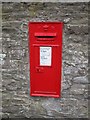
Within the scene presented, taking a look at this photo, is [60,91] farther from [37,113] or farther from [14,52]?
[14,52]

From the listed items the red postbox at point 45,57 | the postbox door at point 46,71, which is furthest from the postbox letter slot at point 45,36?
the postbox door at point 46,71

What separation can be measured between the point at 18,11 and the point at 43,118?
1.67 meters

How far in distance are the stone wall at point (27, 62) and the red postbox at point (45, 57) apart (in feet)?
0.27

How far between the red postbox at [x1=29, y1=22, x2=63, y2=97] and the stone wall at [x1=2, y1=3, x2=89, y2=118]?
0.08 m

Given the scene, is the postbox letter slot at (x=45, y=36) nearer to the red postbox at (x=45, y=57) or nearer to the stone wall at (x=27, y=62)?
the red postbox at (x=45, y=57)

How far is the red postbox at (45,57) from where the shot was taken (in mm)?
3846

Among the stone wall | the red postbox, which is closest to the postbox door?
the red postbox

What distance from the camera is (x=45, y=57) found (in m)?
3.92

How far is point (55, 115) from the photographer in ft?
13.7

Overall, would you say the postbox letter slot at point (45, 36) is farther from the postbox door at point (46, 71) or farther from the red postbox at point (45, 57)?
the postbox door at point (46, 71)

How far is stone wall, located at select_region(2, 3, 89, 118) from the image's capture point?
3.82 m

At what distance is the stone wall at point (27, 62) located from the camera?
12.5 feet

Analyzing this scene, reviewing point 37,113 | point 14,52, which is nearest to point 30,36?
point 14,52

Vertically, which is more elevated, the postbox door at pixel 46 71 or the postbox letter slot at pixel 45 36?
the postbox letter slot at pixel 45 36
